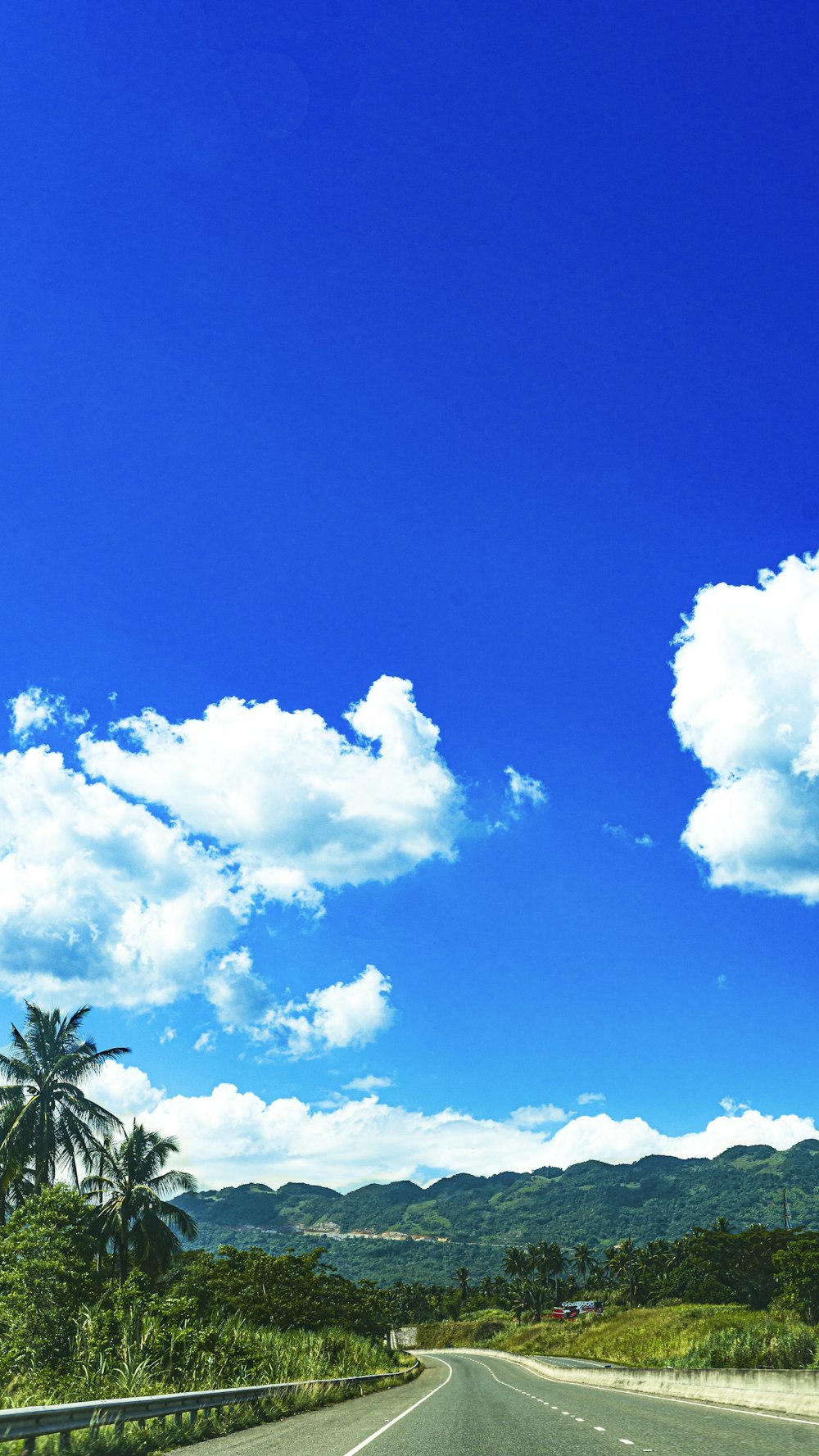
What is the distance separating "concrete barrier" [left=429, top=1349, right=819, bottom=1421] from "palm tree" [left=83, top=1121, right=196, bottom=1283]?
3106 centimetres

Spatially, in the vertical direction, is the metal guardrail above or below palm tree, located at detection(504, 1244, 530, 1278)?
above

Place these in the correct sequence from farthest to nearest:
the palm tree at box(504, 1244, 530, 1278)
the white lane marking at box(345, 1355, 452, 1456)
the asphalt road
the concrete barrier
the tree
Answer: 1. the palm tree at box(504, 1244, 530, 1278)
2. the concrete barrier
3. the tree
4. the white lane marking at box(345, 1355, 452, 1456)
5. the asphalt road

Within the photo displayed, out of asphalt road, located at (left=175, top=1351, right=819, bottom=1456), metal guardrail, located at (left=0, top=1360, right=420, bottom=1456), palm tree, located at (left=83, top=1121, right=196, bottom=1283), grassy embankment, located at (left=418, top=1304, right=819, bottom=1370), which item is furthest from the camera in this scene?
palm tree, located at (left=83, top=1121, right=196, bottom=1283)

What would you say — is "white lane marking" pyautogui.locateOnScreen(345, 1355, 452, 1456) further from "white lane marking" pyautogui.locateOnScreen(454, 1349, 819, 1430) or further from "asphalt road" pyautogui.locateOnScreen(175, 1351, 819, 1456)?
"white lane marking" pyautogui.locateOnScreen(454, 1349, 819, 1430)

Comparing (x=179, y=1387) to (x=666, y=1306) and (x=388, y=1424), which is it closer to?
(x=388, y=1424)

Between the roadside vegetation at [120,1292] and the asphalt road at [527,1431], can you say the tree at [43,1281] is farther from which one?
the asphalt road at [527,1431]

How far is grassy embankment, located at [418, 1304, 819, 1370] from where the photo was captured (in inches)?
1096

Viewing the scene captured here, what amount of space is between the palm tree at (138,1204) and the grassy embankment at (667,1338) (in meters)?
26.8

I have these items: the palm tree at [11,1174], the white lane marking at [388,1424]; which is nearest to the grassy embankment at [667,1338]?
the white lane marking at [388,1424]

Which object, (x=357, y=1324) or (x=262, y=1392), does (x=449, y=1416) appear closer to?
(x=262, y=1392)

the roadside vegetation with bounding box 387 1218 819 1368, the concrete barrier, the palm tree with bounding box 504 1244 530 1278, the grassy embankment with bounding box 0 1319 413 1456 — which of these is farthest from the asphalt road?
the palm tree with bounding box 504 1244 530 1278

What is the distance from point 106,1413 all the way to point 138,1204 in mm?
52291

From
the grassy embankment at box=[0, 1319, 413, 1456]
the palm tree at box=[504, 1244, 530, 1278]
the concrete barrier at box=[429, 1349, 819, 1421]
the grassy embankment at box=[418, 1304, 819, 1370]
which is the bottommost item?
the palm tree at box=[504, 1244, 530, 1278]

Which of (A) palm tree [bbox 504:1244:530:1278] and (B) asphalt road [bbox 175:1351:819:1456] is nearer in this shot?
(B) asphalt road [bbox 175:1351:819:1456]
